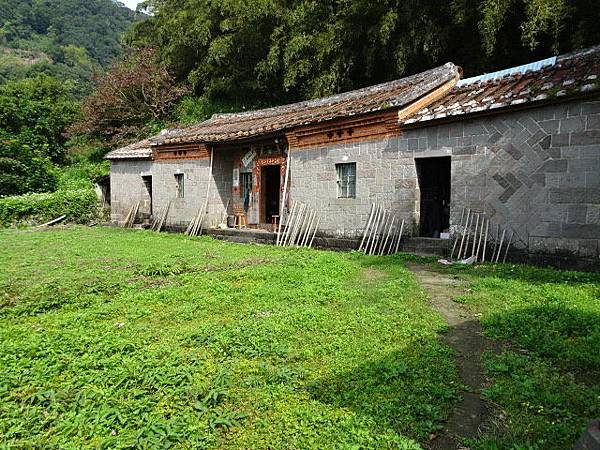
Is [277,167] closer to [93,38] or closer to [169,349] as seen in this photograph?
[169,349]

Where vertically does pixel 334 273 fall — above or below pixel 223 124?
below

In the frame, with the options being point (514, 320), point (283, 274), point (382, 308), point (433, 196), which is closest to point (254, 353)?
point (382, 308)

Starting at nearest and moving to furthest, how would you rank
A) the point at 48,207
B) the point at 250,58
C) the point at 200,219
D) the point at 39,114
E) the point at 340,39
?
the point at 200,219
the point at 340,39
the point at 48,207
the point at 250,58
the point at 39,114

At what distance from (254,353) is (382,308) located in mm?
1883

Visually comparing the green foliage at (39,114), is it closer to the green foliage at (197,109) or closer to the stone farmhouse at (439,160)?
the green foliage at (197,109)

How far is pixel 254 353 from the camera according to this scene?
3.90 m

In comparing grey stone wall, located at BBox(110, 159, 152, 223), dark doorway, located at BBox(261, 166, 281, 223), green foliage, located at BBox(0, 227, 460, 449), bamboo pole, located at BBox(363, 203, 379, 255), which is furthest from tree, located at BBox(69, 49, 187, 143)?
green foliage, located at BBox(0, 227, 460, 449)

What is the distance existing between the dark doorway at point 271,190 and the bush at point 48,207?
917cm

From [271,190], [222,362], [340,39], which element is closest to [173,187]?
[271,190]

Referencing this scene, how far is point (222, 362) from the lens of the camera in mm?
3773

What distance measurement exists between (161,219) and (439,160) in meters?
10.3

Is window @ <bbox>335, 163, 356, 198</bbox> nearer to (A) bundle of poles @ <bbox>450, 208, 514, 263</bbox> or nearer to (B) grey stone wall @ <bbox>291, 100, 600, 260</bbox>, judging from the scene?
(B) grey stone wall @ <bbox>291, 100, 600, 260</bbox>

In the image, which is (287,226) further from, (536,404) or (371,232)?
(536,404)

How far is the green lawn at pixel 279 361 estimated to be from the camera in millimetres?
2760
